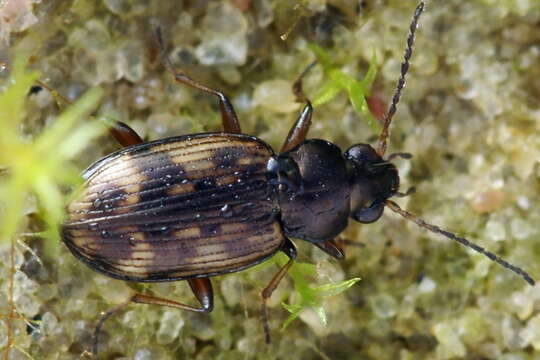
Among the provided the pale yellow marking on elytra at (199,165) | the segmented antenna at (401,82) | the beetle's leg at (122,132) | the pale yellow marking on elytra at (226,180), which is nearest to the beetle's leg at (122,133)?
the beetle's leg at (122,132)

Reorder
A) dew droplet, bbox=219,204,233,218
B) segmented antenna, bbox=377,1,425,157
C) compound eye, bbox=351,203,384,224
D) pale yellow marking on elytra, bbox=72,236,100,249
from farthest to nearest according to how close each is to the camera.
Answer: compound eye, bbox=351,203,384,224 → segmented antenna, bbox=377,1,425,157 → dew droplet, bbox=219,204,233,218 → pale yellow marking on elytra, bbox=72,236,100,249

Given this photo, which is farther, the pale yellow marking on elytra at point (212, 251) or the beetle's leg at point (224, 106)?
the beetle's leg at point (224, 106)

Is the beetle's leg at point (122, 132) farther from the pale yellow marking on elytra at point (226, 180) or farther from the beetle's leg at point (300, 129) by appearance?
the beetle's leg at point (300, 129)

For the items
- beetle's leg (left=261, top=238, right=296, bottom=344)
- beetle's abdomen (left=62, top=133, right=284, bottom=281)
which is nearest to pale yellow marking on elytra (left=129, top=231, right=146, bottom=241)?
beetle's abdomen (left=62, top=133, right=284, bottom=281)

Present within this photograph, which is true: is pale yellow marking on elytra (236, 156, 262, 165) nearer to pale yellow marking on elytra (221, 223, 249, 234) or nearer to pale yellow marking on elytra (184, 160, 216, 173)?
pale yellow marking on elytra (184, 160, 216, 173)

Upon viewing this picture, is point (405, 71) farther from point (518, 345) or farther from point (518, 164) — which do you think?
point (518, 345)

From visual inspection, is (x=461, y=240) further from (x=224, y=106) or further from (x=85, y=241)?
(x=85, y=241)

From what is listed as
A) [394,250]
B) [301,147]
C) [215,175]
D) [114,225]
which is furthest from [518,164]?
[114,225]
